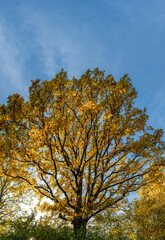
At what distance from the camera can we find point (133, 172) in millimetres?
10086

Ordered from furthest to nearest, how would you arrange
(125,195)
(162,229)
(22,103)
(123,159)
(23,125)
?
(162,229) < (123,159) < (125,195) < (23,125) < (22,103)

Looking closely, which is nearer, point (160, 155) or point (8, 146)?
point (8, 146)

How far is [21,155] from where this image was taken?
29.1 ft

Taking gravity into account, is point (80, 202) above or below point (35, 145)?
below

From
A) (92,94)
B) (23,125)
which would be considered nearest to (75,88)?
(92,94)

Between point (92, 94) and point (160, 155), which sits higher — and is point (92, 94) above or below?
above

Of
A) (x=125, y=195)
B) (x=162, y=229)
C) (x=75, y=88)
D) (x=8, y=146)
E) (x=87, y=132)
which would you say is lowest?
(x=162, y=229)

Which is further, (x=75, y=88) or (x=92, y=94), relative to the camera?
(x=92, y=94)

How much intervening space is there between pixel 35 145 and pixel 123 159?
547 cm

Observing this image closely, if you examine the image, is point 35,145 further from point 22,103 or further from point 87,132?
point 87,132

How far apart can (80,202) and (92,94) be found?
594cm

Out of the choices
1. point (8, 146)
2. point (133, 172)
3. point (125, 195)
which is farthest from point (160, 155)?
point (8, 146)

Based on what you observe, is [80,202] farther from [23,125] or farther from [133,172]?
[23,125]

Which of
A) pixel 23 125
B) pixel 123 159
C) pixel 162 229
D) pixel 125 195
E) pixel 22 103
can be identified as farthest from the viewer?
pixel 162 229
